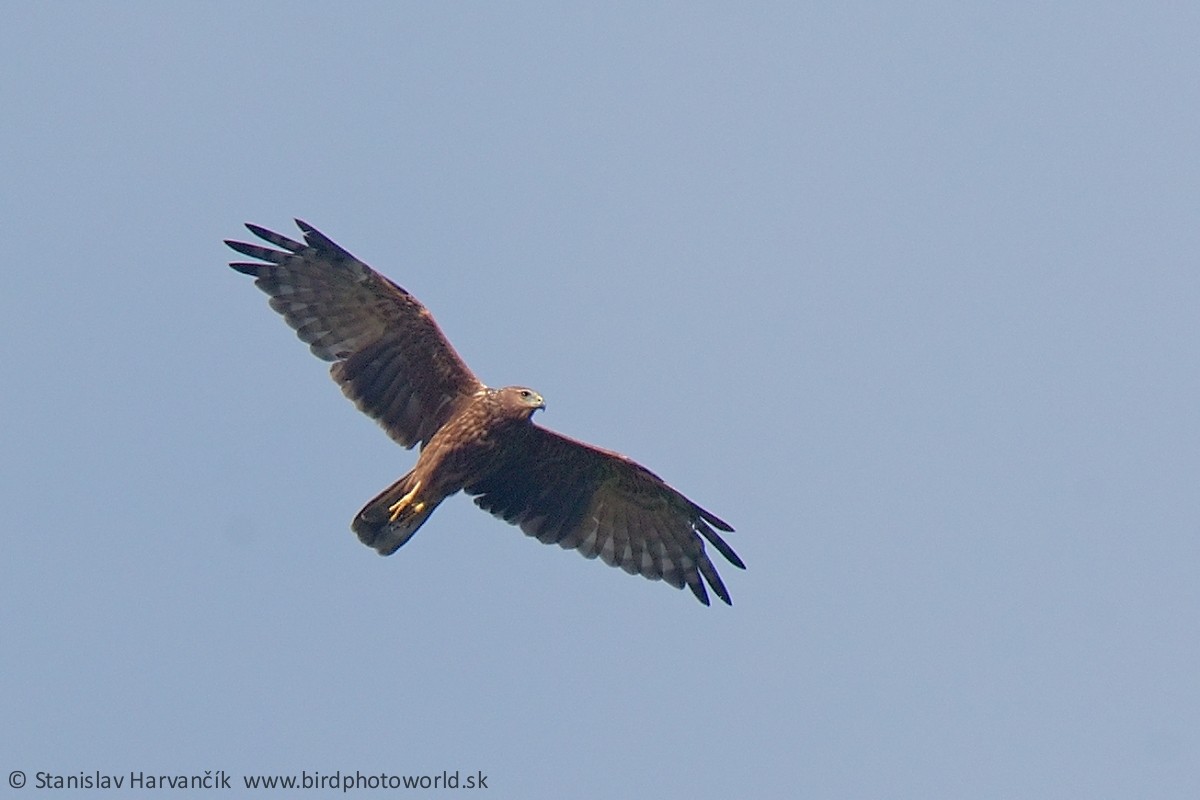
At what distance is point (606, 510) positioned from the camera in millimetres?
11312

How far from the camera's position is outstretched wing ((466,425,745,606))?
10836mm

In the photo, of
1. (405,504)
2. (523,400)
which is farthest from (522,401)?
(405,504)

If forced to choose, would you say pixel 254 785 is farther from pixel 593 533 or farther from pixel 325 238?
pixel 325 238

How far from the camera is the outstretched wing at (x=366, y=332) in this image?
1047 centimetres

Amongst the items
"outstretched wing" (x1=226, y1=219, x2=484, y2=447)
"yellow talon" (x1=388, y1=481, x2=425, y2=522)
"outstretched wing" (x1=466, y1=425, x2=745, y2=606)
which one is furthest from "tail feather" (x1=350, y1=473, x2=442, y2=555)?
"outstretched wing" (x1=466, y1=425, x2=745, y2=606)

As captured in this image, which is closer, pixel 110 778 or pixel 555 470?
pixel 110 778

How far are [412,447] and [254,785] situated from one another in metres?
2.86

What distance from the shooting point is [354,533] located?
10.3 metres

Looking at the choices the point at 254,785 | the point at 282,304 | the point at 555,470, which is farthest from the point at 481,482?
the point at 254,785

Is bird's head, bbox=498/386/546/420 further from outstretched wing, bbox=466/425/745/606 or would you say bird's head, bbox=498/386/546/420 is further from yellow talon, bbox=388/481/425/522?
yellow talon, bbox=388/481/425/522

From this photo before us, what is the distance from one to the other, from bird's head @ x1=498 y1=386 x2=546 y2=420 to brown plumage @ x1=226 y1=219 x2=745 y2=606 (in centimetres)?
1

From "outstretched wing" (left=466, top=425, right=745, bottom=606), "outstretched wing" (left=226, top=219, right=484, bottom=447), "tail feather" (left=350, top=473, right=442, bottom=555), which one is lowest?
"tail feather" (left=350, top=473, right=442, bottom=555)

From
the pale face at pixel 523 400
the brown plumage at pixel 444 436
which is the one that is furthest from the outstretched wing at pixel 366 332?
the pale face at pixel 523 400

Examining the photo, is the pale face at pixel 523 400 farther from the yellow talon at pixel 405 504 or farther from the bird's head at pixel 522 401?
the yellow talon at pixel 405 504
